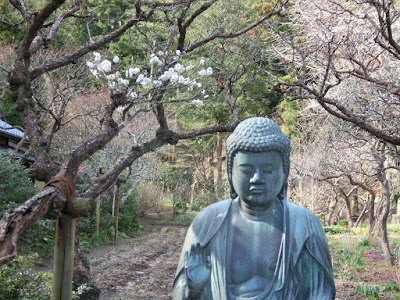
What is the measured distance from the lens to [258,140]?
2.52m

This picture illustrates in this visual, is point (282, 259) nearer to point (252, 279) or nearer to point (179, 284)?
point (252, 279)

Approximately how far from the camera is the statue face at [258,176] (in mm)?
2529

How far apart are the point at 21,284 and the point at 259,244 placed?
408 centimetres

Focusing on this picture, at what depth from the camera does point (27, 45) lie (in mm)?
6113

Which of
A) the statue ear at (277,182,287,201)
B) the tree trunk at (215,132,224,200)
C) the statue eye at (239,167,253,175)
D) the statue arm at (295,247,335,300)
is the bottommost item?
the statue arm at (295,247,335,300)

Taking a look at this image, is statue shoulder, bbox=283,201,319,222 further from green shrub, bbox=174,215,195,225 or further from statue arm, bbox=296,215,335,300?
green shrub, bbox=174,215,195,225

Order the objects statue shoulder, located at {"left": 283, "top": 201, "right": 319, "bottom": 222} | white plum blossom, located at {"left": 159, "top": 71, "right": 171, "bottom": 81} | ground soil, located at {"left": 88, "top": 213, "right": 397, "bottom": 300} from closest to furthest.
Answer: statue shoulder, located at {"left": 283, "top": 201, "right": 319, "bottom": 222}
white plum blossom, located at {"left": 159, "top": 71, "right": 171, "bottom": 81}
ground soil, located at {"left": 88, "top": 213, "right": 397, "bottom": 300}

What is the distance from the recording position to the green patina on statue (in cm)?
253

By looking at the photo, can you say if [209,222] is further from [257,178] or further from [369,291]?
[369,291]

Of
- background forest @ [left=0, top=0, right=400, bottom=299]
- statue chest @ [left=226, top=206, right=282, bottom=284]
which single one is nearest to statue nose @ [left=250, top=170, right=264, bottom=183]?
statue chest @ [left=226, top=206, right=282, bottom=284]

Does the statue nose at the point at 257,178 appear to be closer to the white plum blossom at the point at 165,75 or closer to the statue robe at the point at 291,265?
the statue robe at the point at 291,265

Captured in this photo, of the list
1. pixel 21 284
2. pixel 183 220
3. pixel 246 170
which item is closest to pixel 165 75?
pixel 21 284

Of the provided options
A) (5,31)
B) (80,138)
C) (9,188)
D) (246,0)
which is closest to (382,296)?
(9,188)

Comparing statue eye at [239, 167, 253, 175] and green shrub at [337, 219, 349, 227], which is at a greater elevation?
statue eye at [239, 167, 253, 175]
